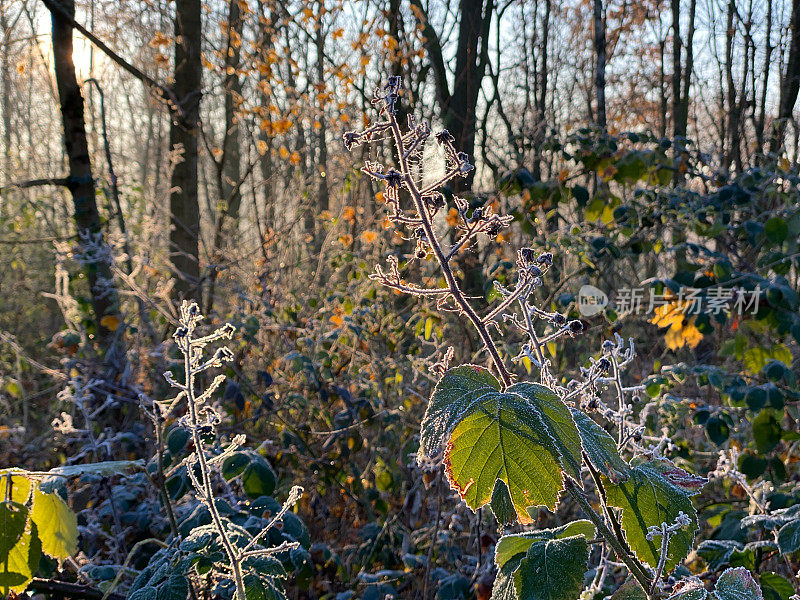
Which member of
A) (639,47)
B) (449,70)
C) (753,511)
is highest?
(639,47)

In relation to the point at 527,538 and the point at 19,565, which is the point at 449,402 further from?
the point at 19,565

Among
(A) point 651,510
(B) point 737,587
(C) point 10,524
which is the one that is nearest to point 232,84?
(C) point 10,524

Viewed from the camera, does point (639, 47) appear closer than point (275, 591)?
No

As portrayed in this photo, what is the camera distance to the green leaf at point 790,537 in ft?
3.60

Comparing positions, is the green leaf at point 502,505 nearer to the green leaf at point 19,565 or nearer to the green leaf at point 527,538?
the green leaf at point 527,538

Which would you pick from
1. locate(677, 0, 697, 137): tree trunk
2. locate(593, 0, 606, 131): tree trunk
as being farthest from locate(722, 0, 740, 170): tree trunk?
locate(593, 0, 606, 131): tree trunk

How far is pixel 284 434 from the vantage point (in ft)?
8.36

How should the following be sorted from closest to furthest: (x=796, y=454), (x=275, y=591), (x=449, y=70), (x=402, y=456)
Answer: (x=275, y=591) → (x=796, y=454) → (x=402, y=456) → (x=449, y=70)

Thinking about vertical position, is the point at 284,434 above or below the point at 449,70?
below

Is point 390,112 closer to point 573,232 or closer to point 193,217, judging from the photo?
point 573,232

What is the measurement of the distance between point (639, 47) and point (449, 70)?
32.3 feet

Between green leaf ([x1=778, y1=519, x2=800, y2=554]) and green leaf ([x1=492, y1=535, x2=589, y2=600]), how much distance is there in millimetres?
608

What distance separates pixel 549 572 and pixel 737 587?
21cm

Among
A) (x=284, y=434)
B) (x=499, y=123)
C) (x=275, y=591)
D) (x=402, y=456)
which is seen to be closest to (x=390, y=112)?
(x=275, y=591)
